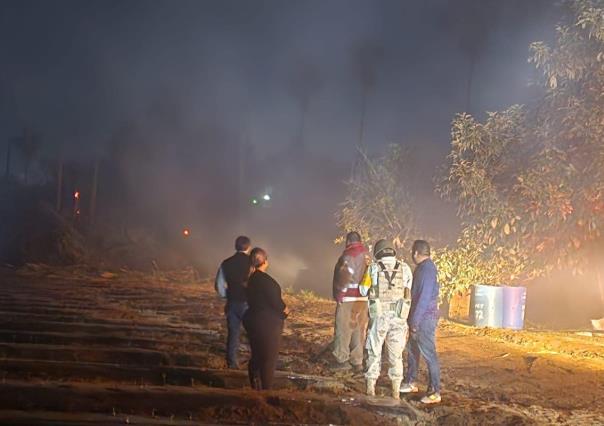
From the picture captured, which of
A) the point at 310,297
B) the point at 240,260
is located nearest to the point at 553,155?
the point at 240,260

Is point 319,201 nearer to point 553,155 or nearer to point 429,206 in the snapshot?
point 429,206

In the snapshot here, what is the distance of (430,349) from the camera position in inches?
289

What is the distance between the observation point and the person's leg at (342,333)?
8.54 metres

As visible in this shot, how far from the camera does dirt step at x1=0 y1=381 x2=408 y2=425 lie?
6105 mm

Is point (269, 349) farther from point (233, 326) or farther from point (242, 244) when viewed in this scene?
point (242, 244)

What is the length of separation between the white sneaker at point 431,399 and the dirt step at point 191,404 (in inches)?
13.4

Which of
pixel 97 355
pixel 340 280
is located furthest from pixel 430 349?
pixel 97 355

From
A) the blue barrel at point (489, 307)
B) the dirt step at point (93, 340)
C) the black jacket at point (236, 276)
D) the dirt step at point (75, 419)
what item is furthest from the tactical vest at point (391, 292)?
the blue barrel at point (489, 307)

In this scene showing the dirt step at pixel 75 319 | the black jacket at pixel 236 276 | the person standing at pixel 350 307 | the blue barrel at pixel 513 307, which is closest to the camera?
the black jacket at pixel 236 276

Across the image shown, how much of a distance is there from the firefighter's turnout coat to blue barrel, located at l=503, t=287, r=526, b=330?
303 inches

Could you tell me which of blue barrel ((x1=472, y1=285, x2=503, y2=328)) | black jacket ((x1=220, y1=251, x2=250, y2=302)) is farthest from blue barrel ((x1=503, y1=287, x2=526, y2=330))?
black jacket ((x1=220, y1=251, x2=250, y2=302))

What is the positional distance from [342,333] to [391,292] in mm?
1572

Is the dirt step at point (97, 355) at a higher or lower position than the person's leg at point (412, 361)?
lower

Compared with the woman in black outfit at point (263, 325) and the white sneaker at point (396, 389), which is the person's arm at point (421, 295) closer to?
the white sneaker at point (396, 389)
